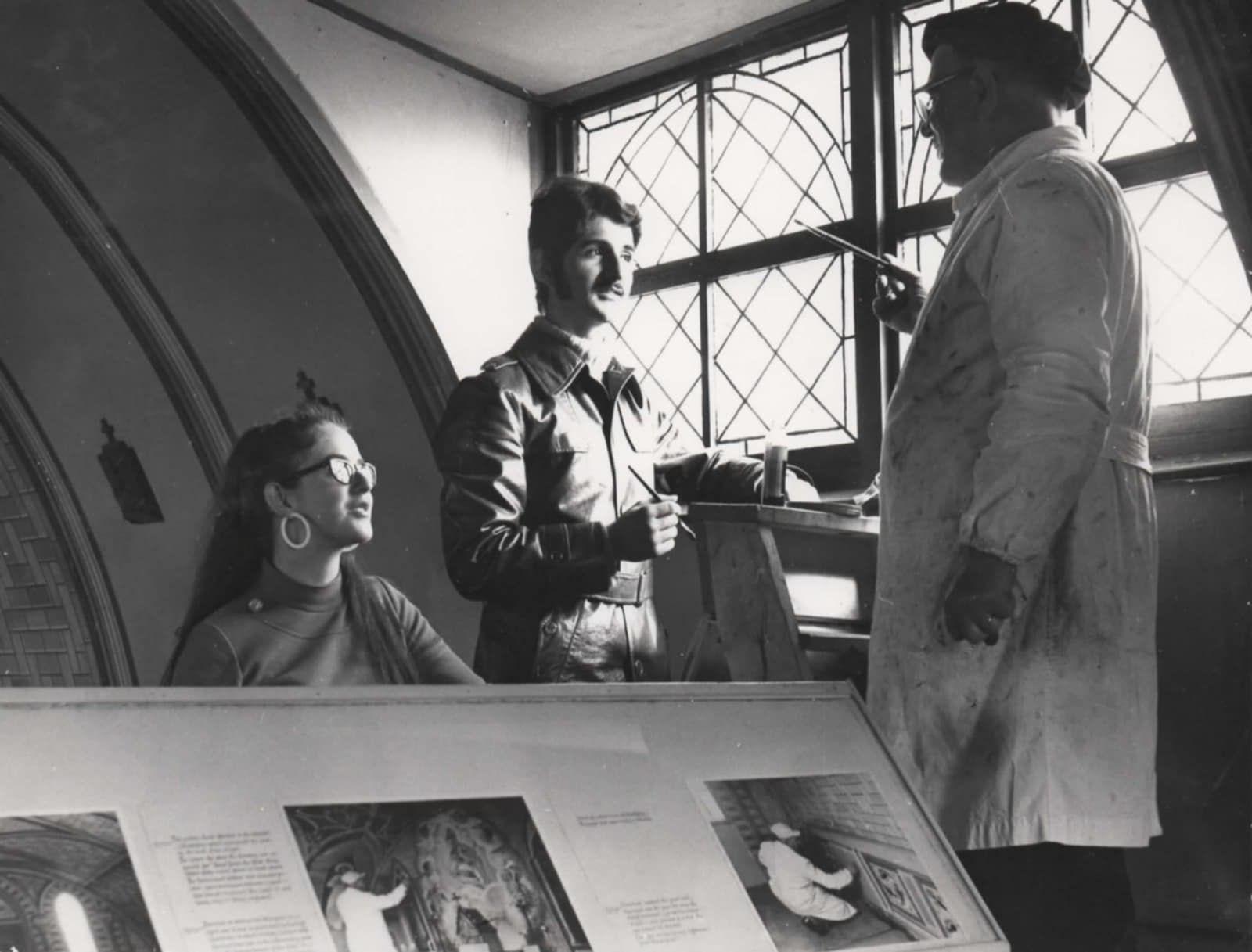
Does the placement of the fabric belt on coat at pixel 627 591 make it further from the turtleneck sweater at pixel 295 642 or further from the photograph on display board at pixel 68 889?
the photograph on display board at pixel 68 889

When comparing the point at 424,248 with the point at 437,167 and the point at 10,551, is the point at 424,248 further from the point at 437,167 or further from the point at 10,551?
the point at 10,551

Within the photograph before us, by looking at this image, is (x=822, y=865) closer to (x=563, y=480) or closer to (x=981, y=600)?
(x=981, y=600)

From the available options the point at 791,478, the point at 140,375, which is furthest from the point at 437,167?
the point at 791,478

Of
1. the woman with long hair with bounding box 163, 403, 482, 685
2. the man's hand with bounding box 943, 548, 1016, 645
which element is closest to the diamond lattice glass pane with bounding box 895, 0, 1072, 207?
the woman with long hair with bounding box 163, 403, 482, 685

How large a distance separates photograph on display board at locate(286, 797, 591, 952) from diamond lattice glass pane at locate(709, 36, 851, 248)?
128 inches

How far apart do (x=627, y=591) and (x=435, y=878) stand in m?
1.39

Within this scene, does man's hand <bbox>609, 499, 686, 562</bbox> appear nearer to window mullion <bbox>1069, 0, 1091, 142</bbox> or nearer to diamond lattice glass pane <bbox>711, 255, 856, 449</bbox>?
diamond lattice glass pane <bbox>711, 255, 856, 449</bbox>

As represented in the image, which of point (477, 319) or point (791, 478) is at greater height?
point (477, 319)

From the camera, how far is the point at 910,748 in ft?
6.90

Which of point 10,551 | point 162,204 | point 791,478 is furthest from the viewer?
point 10,551

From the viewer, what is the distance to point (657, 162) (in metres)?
4.93

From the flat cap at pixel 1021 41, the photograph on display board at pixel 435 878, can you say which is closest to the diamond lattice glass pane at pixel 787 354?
the flat cap at pixel 1021 41

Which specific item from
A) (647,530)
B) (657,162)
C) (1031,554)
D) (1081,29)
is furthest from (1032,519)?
(657,162)

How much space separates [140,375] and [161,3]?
155 centimetres
